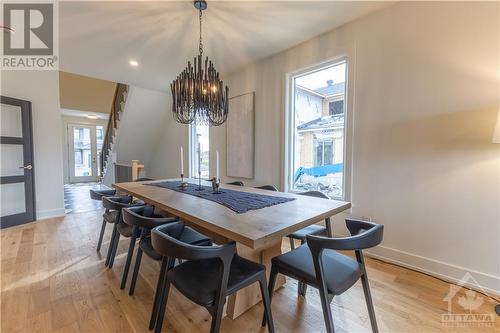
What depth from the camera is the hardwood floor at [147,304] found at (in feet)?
4.94

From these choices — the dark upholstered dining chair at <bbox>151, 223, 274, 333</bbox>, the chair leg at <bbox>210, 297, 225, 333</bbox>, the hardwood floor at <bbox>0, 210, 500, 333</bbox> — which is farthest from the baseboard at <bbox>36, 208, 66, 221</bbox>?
the chair leg at <bbox>210, 297, 225, 333</bbox>

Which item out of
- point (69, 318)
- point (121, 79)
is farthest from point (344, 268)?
point (121, 79)

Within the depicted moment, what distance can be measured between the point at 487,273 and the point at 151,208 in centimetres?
297

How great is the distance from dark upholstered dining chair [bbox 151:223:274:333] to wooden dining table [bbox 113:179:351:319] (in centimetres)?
12

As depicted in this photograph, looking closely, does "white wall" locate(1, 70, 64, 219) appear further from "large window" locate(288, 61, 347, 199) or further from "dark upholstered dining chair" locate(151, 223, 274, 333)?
"large window" locate(288, 61, 347, 199)

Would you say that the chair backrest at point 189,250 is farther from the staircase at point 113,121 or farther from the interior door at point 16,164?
the staircase at point 113,121

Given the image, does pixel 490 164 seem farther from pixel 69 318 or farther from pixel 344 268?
pixel 69 318

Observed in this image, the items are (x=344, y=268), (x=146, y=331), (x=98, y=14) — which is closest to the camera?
(x=344, y=268)

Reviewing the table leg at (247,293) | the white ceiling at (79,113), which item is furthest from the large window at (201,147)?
the white ceiling at (79,113)

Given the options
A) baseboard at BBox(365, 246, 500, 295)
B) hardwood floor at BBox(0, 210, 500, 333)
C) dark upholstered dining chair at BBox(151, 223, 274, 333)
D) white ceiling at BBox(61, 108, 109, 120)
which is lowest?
hardwood floor at BBox(0, 210, 500, 333)

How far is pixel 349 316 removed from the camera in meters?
1.61

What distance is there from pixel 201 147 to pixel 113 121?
2.77 meters

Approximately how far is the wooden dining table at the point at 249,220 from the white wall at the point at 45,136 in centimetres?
302

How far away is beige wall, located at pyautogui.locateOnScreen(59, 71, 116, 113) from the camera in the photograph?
232 inches
